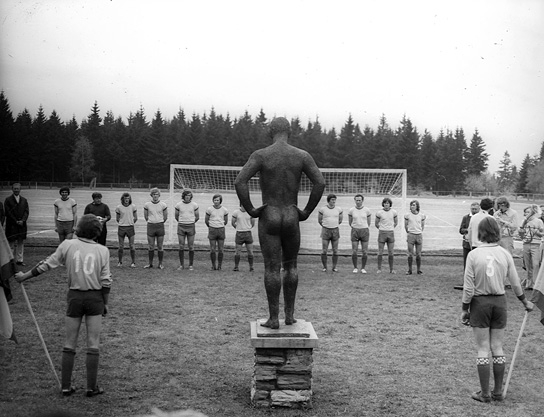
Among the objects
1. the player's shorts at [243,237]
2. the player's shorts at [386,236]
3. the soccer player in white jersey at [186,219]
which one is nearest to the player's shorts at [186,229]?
the soccer player in white jersey at [186,219]

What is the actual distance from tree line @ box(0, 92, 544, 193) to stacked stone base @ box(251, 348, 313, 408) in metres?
45.9

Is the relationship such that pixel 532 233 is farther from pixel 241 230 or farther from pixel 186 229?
pixel 186 229

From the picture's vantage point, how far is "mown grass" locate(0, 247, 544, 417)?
18.3ft

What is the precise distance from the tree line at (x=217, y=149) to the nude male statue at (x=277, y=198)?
45.5 m

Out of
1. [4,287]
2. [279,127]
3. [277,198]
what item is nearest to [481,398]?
[277,198]

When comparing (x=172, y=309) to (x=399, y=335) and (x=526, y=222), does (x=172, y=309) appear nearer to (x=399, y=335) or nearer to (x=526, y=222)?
(x=399, y=335)

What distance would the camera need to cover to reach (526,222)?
12.1 meters

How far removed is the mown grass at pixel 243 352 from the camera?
5.59m

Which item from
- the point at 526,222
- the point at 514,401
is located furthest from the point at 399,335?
the point at 526,222

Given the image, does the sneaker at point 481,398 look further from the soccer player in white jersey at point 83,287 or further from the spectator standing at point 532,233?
the spectator standing at point 532,233

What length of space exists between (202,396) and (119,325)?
3227 millimetres

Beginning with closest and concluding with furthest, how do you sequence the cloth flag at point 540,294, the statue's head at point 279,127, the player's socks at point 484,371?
the player's socks at point 484,371, the statue's head at point 279,127, the cloth flag at point 540,294

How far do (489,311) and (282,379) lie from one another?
2.17 meters

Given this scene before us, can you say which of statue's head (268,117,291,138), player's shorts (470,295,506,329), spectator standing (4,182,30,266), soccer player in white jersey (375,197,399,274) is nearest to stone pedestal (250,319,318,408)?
player's shorts (470,295,506,329)
